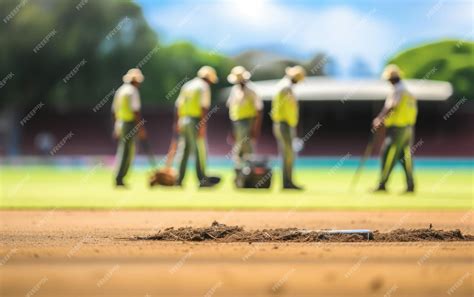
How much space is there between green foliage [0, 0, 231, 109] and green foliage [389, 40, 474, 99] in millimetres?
12214

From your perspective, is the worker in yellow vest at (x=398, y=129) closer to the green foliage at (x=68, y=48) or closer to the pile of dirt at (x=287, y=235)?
the pile of dirt at (x=287, y=235)

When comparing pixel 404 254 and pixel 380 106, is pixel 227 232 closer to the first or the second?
pixel 404 254

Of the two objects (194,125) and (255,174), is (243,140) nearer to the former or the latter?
(255,174)

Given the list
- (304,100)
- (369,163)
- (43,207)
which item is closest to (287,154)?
(43,207)

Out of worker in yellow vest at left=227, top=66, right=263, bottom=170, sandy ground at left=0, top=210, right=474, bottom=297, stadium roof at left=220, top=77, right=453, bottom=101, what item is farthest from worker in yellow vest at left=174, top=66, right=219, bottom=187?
stadium roof at left=220, top=77, right=453, bottom=101

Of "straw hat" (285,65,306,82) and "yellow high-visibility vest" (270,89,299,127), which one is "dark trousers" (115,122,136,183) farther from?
"straw hat" (285,65,306,82)

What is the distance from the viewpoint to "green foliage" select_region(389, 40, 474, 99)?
43.5 m

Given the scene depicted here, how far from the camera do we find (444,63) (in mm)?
48375

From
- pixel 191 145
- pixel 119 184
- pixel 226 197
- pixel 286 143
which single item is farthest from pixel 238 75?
pixel 119 184

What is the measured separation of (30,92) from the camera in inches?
1770

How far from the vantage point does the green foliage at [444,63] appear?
4347 centimetres

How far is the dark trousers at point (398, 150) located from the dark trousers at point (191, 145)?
129 inches

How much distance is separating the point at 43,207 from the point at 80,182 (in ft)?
25.5

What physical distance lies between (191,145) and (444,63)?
32883mm
